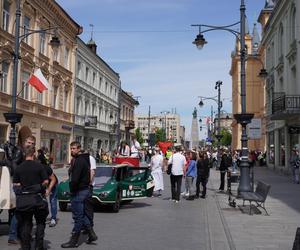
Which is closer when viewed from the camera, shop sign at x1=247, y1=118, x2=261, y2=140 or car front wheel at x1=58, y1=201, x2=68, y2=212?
car front wheel at x1=58, y1=201, x2=68, y2=212

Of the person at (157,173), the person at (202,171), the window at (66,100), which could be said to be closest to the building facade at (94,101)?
the window at (66,100)

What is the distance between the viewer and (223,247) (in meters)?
8.58

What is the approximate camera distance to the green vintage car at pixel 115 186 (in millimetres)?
12992

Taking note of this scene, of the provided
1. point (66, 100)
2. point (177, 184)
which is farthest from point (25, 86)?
point (177, 184)

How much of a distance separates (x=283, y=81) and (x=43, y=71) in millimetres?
16283

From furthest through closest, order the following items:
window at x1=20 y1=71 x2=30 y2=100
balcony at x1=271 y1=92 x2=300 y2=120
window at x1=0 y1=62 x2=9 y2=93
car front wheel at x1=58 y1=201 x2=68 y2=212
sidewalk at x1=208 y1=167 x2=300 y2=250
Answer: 1. window at x1=20 y1=71 x2=30 y2=100
2. balcony at x1=271 y1=92 x2=300 y2=120
3. window at x1=0 y1=62 x2=9 y2=93
4. car front wheel at x1=58 y1=201 x2=68 y2=212
5. sidewalk at x1=208 y1=167 x2=300 y2=250

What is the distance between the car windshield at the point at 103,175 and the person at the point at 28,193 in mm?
6274

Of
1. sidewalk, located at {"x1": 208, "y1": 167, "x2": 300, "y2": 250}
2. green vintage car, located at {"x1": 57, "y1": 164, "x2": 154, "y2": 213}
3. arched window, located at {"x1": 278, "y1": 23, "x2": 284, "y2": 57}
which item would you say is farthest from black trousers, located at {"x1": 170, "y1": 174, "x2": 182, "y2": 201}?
arched window, located at {"x1": 278, "y1": 23, "x2": 284, "y2": 57}

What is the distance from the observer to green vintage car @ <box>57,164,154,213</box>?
42.6 feet

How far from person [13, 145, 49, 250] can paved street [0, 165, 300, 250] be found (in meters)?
1.28

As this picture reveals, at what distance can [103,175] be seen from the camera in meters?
14.0

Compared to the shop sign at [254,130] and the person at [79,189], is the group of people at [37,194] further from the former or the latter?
the shop sign at [254,130]

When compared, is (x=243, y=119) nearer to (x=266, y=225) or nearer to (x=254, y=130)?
(x=254, y=130)

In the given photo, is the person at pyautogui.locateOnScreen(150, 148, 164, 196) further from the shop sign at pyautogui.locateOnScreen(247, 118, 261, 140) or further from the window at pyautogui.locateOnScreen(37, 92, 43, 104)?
the window at pyautogui.locateOnScreen(37, 92, 43, 104)
